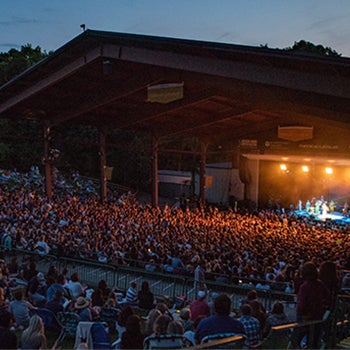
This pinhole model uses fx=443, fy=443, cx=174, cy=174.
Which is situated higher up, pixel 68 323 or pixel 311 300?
pixel 311 300

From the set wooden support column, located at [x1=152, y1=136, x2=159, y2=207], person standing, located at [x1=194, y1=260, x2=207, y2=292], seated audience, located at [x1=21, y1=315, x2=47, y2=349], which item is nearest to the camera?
seated audience, located at [x1=21, y1=315, x2=47, y2=349]

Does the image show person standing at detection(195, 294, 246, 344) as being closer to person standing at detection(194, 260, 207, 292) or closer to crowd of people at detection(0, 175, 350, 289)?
crowd of people at detection(0, 175, 350, 289)

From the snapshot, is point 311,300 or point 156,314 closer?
point 311,300

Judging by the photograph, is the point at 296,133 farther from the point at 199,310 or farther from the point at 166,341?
the point at 166,341

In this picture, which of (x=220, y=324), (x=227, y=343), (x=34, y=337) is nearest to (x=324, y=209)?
(x=220, y=324)

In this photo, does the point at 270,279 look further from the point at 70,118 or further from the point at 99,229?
the point at 70,118

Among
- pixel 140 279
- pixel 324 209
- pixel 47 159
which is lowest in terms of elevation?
pixel 140 279

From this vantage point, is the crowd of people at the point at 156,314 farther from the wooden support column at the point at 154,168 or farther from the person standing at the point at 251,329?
the wooden support column at the point at 154,168

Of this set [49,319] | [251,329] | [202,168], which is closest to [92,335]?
[49,319]

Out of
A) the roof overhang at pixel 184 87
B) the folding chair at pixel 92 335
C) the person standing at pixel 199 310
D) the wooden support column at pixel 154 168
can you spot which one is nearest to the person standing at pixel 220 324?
the folding chair at pixel 92 335

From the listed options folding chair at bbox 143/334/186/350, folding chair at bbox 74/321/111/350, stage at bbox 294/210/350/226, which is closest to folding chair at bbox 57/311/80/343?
folding chair at bbox 74/321/111/350

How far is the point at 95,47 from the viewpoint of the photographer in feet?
49.8

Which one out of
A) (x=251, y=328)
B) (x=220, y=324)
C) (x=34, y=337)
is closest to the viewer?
(x=220, y=324)

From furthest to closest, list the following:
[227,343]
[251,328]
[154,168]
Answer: [154,168], [251,328], [227,343]
